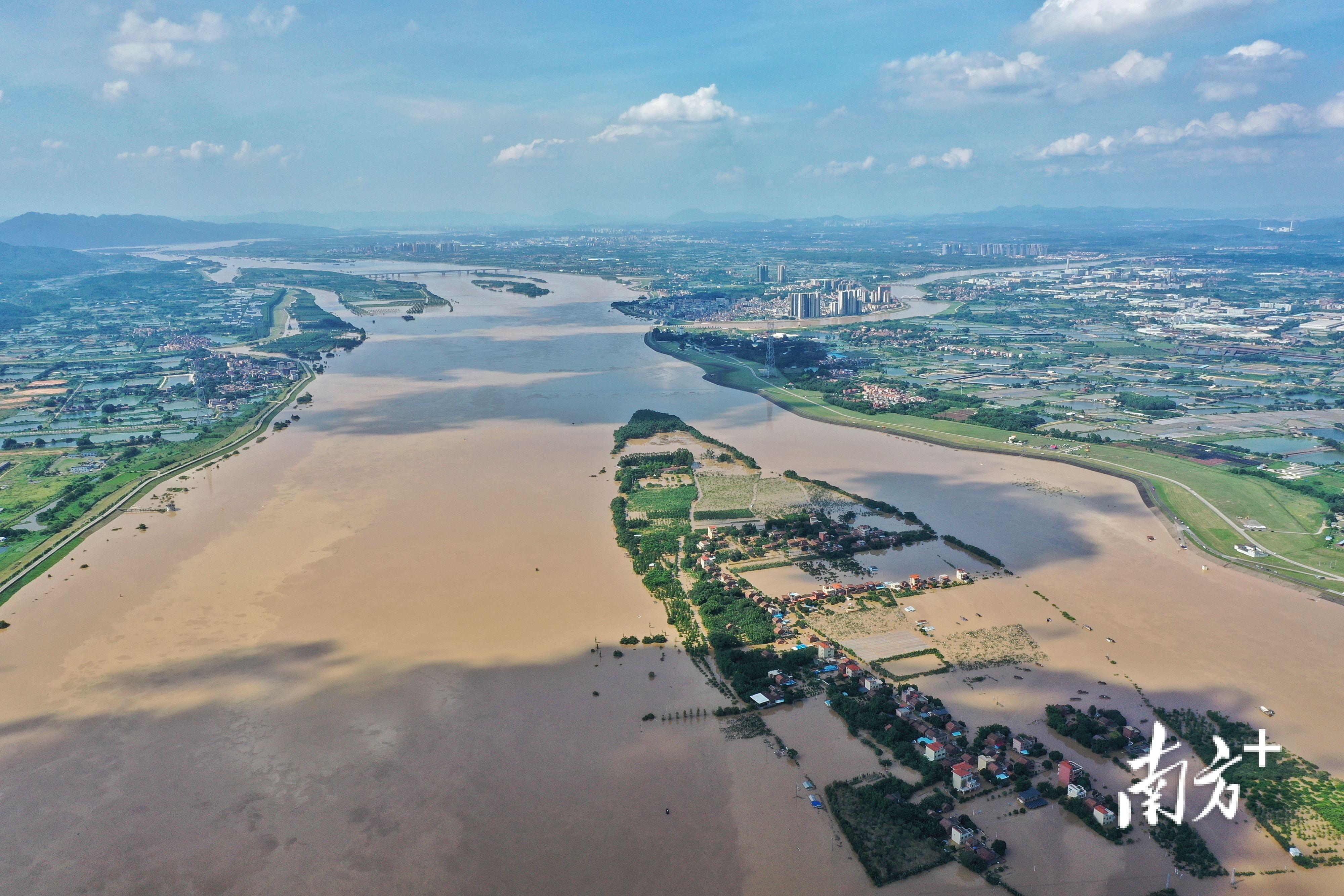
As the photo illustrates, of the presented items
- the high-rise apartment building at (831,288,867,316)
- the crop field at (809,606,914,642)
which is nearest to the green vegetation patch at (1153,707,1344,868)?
the crop field at (809,606,914,642)

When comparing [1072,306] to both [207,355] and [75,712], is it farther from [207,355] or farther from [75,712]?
[75,712]

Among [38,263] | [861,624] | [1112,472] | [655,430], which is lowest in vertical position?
[861,624]

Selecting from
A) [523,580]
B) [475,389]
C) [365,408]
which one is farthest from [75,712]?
[475,389]

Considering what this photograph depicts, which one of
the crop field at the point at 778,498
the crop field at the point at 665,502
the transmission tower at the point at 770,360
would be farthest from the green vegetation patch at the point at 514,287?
the crop field at the point at 778,498

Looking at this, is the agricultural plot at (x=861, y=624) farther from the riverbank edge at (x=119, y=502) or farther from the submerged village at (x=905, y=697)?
the riverbank edge at (x=119, y=502)

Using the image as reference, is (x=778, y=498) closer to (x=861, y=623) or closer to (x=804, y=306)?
(x=861, y=623)

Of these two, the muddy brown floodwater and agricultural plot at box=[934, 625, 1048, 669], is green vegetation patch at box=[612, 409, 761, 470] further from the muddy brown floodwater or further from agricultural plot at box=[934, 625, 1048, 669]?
agricultural plot at box=[934, 625, 1048, 669]

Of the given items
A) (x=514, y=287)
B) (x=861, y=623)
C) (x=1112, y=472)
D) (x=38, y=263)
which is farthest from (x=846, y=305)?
(x=38, y=263)
